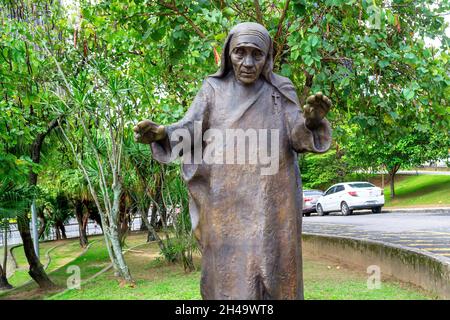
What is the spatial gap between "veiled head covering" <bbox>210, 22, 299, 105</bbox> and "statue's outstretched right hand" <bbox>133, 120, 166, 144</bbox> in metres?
0.59

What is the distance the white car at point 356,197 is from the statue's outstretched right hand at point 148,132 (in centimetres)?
1767

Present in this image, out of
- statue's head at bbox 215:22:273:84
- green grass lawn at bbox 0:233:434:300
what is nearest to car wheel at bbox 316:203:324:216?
green grass lawn at bbox 0:233:434:300

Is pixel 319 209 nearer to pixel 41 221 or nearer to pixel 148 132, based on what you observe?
pixel 41 221

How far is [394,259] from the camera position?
756 centimetres

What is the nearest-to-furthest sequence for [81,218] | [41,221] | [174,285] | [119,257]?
1. [174,285]
2. [119,257]
3. [81,218]
4. [41,221]

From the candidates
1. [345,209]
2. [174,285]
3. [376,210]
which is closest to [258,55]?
[174,285]

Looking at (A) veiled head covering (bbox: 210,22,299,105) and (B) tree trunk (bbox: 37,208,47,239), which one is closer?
(A) veiled head covering (bbox: 210,22,299,105)

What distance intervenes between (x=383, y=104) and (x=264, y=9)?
2393 mm

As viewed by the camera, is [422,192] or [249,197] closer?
[249,197]

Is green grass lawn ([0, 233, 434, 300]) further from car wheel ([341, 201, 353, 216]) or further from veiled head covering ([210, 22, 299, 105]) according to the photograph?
car wheel ([341, 201, 353, 216])

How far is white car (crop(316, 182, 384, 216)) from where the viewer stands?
19.5 m

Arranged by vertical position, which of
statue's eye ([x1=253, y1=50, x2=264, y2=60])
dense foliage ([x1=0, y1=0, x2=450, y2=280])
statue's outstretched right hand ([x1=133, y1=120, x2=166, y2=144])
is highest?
dense foliage ([x1=0, y1=0, x2=450, y2=280])

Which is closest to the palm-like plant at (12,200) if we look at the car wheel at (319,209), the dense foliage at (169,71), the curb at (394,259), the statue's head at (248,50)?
the dense foliage at (169,71)

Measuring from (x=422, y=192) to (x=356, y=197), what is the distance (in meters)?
9.63
